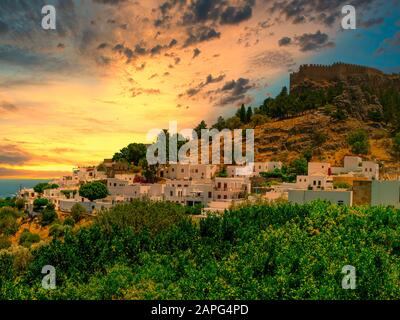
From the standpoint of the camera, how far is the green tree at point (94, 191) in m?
35.3

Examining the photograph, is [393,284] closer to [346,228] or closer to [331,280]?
[331,280]

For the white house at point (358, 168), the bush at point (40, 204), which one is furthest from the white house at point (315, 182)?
the bush at point (40, 204)

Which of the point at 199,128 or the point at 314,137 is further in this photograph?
the point at 199,128

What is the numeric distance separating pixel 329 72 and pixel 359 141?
16644 millimetres

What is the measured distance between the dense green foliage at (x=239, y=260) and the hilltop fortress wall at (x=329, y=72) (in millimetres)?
46184

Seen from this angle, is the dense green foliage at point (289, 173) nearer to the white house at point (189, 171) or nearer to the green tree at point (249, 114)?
the white house at point (189, 171)

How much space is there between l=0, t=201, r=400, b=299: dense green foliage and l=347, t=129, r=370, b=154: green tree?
30632 millimetres

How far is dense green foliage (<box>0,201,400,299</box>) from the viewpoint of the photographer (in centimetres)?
870

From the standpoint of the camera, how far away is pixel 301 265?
9.44 meters

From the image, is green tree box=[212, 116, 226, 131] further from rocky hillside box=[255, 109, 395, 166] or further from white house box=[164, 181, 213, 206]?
white house box=[164, 181, 213, 206]

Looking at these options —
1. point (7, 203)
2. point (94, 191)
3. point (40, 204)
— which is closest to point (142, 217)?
point (94, 191)

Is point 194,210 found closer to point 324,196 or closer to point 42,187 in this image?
point 324,196

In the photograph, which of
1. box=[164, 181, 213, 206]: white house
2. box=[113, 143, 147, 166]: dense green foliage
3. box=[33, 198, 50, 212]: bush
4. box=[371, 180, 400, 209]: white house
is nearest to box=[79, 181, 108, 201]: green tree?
box=[33, 198, 50, 212]: bush

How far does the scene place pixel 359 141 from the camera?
44.4m
